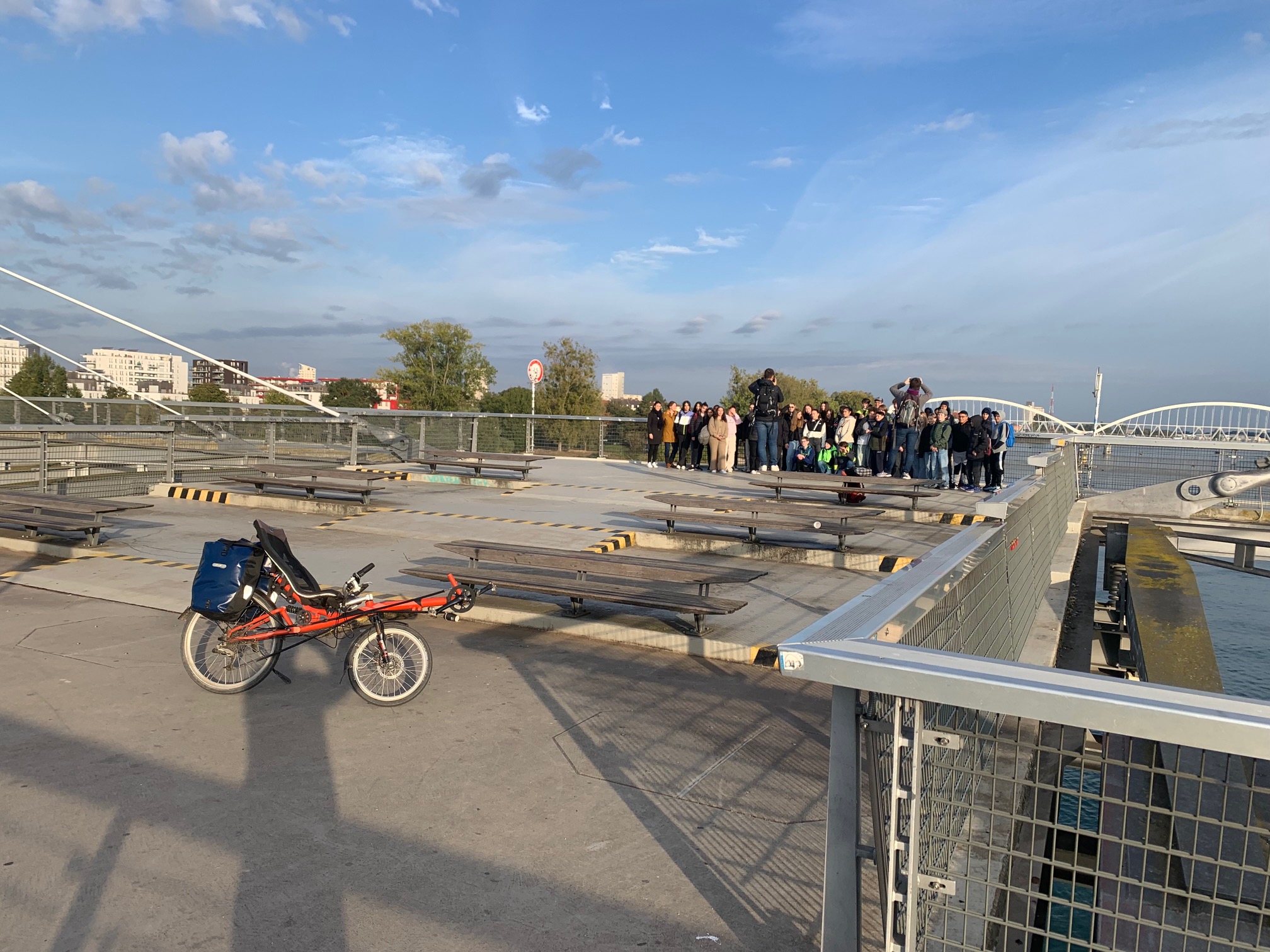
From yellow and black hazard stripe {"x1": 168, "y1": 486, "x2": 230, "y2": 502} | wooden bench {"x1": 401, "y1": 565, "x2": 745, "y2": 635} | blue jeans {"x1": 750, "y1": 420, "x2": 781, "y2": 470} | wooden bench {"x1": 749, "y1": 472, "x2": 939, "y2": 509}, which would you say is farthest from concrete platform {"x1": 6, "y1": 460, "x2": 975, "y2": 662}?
blue jeans {"x1": 750, "y1": 420, "x2": 781, "y2": 470}

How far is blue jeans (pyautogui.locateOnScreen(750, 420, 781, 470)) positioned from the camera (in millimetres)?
21156

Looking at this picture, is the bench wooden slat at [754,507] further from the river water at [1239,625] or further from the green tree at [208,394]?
the green tree at [208,394]

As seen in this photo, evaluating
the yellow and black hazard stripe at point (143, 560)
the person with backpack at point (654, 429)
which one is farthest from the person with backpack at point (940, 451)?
the yellow and black hazard stripe at point (143, 560)

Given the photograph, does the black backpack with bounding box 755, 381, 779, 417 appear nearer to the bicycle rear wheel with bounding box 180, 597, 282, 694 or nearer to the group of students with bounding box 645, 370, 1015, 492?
the group of students with bounding box 645, 370, 1015, 492

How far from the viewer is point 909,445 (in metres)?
18.8

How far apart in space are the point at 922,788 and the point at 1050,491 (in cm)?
959

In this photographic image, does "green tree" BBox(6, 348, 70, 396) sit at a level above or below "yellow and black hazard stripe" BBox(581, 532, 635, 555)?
above

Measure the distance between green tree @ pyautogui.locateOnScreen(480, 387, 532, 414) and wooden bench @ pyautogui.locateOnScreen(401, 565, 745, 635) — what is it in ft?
114

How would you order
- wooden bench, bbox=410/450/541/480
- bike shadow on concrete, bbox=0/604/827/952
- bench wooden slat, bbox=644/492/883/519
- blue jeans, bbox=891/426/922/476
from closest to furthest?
bike shadow on concrete, bbox=0/604/827/952 → bench wooden slat, bbox=644/492/883/519 → wooden bench, bbox=410/450/541/480 → blue jeans, bbox=891/426/922/476

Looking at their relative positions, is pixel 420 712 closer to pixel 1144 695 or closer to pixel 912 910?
pixel 912 910

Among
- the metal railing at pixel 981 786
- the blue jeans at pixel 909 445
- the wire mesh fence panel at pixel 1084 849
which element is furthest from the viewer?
the blue jeans at pixel 909 445

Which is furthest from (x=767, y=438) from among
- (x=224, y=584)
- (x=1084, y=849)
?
(x=1084, y=849)

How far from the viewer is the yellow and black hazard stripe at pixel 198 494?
51.9 ft

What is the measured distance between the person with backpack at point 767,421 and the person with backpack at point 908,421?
9.54 ft
